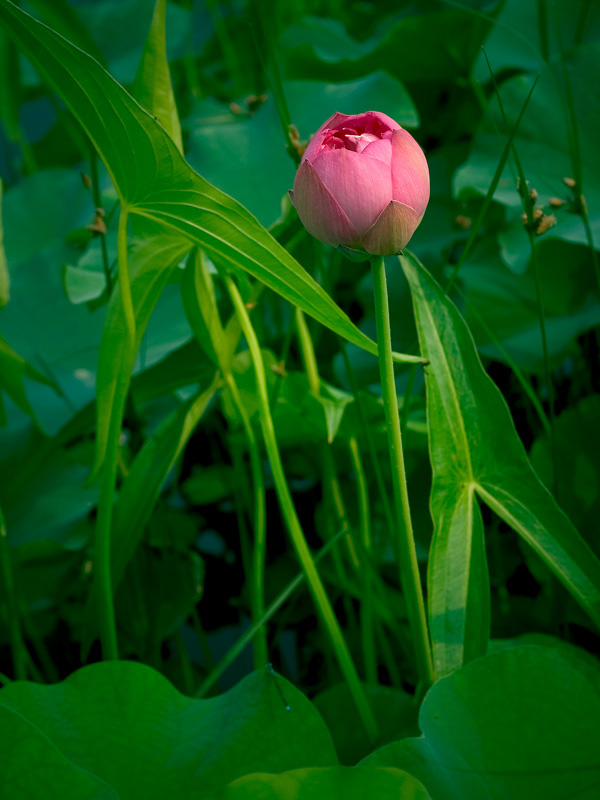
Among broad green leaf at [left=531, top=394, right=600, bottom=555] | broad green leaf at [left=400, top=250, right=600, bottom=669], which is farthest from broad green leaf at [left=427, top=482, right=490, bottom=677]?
broad green leaf at [left=531, top=394, right=600, bottom=555]

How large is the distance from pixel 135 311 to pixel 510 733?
0.84ft

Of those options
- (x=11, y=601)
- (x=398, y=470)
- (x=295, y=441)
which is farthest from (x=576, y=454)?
(x=11, y=601)

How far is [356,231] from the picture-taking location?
238 millimetres

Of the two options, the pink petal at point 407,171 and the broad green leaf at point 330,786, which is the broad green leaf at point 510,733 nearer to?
the broad green leaf at point 330,786

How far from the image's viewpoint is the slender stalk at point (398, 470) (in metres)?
0.25

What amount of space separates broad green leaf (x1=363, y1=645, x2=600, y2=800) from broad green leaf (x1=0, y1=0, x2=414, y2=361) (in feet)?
0.49

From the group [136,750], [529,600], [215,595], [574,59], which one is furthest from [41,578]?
[574,59]

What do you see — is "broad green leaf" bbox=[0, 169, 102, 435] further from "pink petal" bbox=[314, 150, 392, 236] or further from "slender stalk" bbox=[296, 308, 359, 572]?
"pink petal" bbox=[314, 150, 392, 236]

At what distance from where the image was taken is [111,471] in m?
0.32

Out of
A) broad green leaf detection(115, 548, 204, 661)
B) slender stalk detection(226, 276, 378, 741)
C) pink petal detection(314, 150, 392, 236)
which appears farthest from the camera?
broad green leaf detection(115, 548, 204, 661)

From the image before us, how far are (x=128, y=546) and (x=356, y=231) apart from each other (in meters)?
0.22

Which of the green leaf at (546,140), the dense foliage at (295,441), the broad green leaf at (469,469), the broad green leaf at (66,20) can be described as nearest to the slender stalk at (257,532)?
the dense foliage at (295,441)

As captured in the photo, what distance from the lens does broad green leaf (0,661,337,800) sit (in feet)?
1.01

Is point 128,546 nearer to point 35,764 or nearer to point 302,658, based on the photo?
point 35,764
